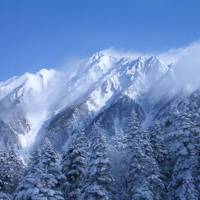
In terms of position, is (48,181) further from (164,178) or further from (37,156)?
(164,178)

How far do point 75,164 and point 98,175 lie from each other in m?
4.46

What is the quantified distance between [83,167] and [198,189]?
10386mm

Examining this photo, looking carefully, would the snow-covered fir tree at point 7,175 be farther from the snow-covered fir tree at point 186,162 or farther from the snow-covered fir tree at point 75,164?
the snow-covered fir tree at point 186,162

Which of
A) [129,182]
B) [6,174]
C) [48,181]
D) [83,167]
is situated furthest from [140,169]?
[6,174]

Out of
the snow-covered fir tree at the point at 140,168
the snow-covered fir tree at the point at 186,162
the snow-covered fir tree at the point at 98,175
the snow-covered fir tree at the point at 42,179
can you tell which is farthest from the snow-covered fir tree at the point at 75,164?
the snow-covered fir tree at the point at 186,162

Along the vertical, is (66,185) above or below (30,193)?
above

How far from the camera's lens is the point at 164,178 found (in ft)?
175

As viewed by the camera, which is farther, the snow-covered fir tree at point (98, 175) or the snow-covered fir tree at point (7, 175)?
the snow-covered fir tree at point (7, 175)

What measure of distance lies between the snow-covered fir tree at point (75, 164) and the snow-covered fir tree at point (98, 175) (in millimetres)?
3317

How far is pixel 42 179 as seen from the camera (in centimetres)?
4212

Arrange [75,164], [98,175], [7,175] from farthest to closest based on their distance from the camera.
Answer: [7,175] < [75,164] < [98,175]

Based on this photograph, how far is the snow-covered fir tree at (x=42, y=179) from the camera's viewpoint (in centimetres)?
4134

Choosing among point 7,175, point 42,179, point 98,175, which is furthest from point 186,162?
point 7,175

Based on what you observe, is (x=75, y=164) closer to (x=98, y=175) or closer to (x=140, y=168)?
(x=98, y=175)
